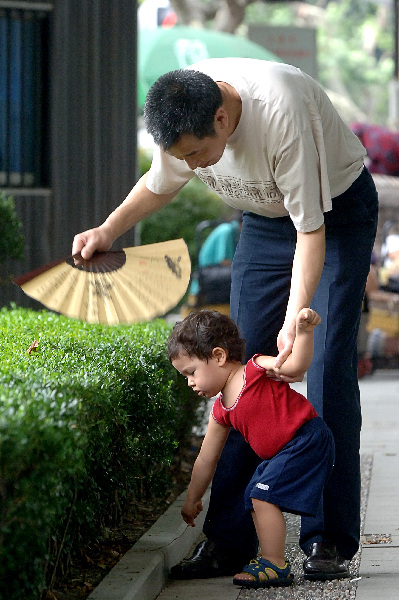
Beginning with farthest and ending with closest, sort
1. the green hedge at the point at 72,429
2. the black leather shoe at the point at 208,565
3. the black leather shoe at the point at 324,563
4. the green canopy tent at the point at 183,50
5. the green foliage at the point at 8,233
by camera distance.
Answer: the green canopy tent at the point at 183,50 → the green foliage at the point at 8,233 → the black leather shoe at the point at 208,565 → the black leather shoe at the point at 324,563 → the green hedge at the point at 72,429

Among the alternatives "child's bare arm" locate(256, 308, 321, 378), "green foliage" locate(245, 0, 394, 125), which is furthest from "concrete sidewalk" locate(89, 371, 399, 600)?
"green foliage" locate(245, 0, 394, 125)

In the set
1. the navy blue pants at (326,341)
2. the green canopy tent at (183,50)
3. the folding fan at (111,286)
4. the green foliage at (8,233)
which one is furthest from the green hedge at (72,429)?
the green canopy tent at (183,50)

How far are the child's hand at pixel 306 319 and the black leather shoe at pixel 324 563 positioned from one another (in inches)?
33.6

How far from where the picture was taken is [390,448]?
19.4 ft

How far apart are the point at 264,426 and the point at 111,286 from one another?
31.0 inches

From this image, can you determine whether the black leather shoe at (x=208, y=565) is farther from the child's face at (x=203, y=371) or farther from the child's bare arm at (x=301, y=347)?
the child's bare arm at (x=301, y=347)

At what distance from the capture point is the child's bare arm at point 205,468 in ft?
11.2

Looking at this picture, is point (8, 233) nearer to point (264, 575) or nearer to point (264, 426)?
point (264, 426)

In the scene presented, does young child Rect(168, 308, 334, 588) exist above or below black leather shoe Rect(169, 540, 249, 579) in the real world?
above

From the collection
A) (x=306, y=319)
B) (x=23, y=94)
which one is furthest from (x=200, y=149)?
(x=23, y=94)

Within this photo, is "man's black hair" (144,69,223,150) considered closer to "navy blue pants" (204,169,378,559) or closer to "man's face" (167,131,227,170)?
"man's face" (167,131,227,170)

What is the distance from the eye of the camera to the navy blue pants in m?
3.39

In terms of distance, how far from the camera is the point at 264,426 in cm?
329

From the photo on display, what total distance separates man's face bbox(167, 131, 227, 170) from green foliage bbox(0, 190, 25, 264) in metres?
3.48
